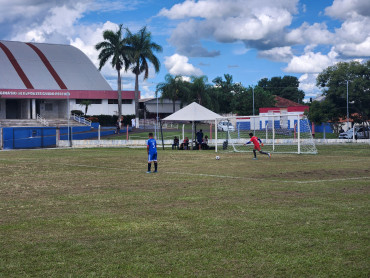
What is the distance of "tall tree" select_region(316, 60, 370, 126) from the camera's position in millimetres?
49000

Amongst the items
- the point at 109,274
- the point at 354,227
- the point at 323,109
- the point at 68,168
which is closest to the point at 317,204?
the point at 354,227

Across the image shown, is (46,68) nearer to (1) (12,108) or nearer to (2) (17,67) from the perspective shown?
(2) (17,67)

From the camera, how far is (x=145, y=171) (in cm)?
1969

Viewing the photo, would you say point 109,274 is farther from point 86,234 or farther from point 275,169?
point 275,169

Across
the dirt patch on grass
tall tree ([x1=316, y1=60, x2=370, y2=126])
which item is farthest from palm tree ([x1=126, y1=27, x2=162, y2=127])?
the dirt patch on grass

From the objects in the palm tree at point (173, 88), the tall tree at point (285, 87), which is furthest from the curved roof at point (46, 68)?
the tall tree at point (285, 87)

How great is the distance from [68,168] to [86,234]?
13.6 m

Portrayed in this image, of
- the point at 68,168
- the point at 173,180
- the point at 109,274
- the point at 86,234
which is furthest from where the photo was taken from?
the point at 68,168

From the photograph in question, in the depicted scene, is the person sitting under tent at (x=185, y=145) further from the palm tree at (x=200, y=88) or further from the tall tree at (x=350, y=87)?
the palm tree at (x=200, y=88)

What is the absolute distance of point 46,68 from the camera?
7088 cm

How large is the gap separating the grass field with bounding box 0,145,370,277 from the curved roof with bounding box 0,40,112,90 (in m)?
54.0

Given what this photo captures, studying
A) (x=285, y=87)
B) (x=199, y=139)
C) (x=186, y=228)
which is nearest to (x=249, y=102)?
(x=285, y=87)

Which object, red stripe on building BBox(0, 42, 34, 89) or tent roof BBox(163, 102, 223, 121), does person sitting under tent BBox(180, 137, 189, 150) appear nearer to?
→ tent roof BBox(163, 102, 223, 121)

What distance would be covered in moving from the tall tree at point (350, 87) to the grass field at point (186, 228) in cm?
3560
